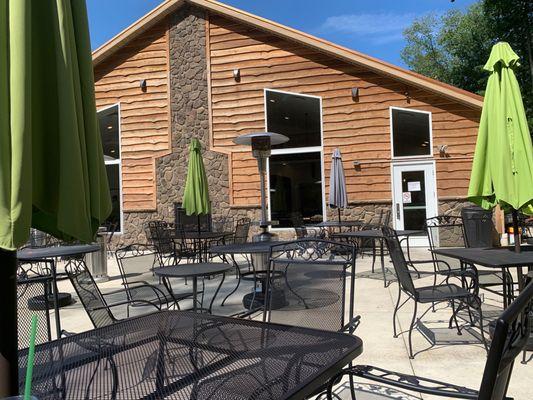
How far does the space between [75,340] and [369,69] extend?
10.1 m

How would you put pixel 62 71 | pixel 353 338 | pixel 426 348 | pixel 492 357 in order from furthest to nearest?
pixel 426 348 → pixel 353 338 → pixel 62 71 → pixel 492 357

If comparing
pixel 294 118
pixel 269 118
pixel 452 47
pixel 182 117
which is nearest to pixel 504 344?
pixel 294 118

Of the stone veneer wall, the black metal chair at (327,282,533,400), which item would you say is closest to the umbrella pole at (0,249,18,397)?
the black metal chair at (327,282,533,400)

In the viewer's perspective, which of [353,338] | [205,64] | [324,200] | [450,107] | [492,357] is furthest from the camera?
[205,64]

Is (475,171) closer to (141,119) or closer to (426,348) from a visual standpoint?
(426,348)

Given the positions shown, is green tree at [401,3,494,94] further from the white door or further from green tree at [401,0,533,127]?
the white door

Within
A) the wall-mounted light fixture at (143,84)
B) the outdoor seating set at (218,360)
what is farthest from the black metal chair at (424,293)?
the wall-mounted light fixture at (143,84)

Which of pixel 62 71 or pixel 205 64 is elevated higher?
pixel 205 64

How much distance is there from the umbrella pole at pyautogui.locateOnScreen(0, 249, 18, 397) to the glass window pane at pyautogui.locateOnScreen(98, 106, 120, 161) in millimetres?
12187

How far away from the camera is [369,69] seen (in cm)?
1062

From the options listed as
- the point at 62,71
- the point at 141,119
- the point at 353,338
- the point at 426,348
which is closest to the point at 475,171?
the point at 426,348

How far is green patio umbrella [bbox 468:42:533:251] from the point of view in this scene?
11.6ft

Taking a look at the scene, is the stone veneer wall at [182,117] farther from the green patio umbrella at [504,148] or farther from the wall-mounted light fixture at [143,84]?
the green patio umbrella at [504,148]

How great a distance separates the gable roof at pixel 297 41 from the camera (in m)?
9.90
